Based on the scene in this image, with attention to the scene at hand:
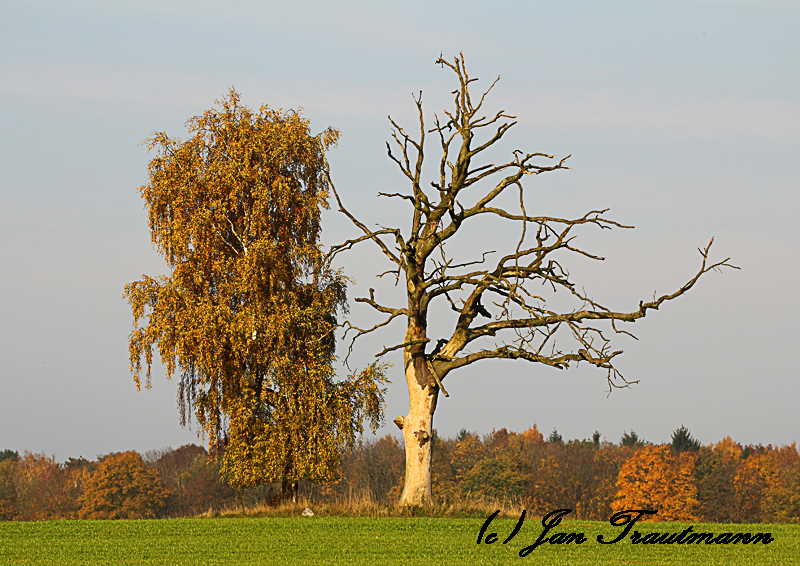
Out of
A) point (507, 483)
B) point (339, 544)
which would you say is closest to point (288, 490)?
point (339, 544)

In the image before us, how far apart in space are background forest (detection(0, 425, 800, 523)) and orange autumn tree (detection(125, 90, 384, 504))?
4085cm

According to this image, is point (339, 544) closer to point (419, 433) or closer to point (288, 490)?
point (419, 433)

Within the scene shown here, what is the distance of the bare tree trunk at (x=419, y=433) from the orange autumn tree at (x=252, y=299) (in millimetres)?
2258

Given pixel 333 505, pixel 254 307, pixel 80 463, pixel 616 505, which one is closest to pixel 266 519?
pixel 333 505

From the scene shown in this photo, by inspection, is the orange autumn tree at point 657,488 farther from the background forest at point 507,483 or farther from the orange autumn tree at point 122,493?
the orange autumn tree at point 122,493

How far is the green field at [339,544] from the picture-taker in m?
15.2

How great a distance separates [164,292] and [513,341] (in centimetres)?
1108

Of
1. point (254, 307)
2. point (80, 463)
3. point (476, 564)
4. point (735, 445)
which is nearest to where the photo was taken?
point (476, 564)

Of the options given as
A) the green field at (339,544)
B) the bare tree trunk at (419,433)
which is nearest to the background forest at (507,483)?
the bare tree trunk at (419,433)

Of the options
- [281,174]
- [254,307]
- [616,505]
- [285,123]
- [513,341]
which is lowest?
[616,505]

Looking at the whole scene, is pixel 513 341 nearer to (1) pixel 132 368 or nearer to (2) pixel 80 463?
(1) pixel 132 368

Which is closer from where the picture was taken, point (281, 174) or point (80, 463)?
point (281, 174)

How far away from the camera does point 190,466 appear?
9738cm

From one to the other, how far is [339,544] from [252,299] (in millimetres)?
11900
